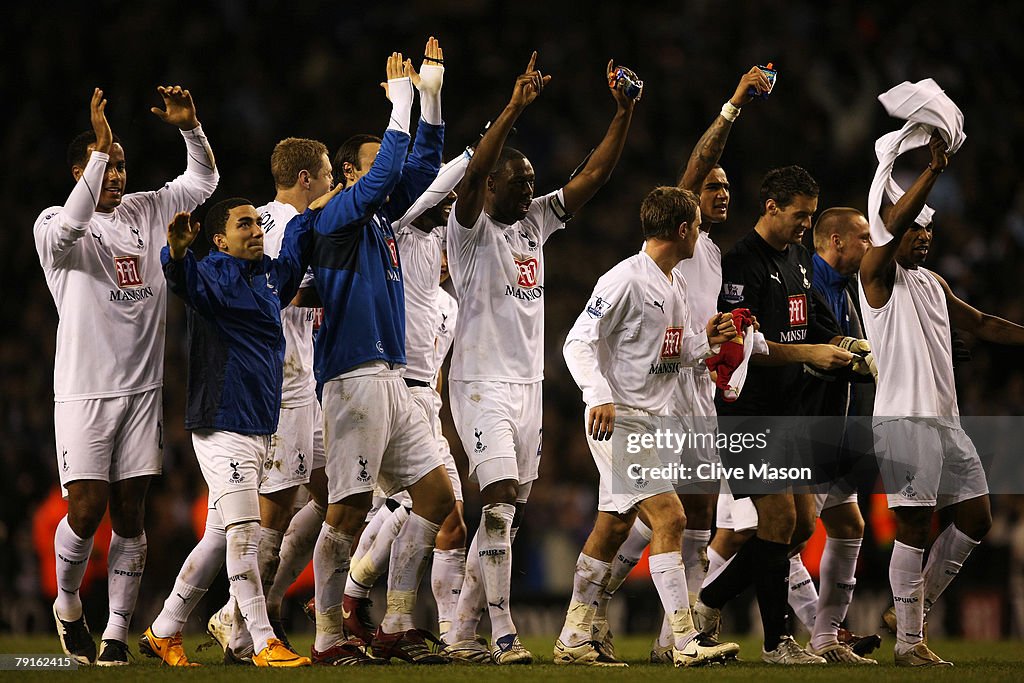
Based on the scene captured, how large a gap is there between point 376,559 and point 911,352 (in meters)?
3.51

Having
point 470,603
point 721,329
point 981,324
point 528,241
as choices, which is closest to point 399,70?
point 528,241

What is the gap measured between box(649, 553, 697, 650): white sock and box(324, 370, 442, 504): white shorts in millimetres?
1353

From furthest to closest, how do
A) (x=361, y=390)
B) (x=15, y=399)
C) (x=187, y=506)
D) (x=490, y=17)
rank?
(x=490, y=17) → (x=15, y=399) → (x=187, y=506) → (x=361, y=390)

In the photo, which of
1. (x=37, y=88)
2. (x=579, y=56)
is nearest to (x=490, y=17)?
(x=579, y=56)

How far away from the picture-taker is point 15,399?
1395cm

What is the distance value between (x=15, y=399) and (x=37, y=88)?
5103 millimetres

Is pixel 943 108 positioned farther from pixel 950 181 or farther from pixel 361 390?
pixel 950 181

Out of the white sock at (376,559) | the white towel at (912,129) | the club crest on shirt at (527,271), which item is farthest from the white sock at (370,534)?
the white towel at (912,129)

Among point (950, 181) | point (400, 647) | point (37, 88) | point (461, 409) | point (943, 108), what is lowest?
point (400, 647)

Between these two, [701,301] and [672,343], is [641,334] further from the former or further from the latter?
[701,301]

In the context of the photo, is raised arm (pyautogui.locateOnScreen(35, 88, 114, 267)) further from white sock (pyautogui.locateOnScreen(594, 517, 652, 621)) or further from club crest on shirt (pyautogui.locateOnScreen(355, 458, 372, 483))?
white sock (pyautogui.locateOnScreen(594, 517, 652, 621))

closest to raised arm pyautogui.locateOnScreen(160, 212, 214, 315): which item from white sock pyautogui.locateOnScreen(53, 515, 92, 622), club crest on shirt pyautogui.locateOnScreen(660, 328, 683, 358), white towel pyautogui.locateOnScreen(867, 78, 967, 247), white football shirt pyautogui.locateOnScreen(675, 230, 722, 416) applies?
white sock pyautogui.locateOnScreen(53, 515, 92, 622)

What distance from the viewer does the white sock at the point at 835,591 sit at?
7840mm

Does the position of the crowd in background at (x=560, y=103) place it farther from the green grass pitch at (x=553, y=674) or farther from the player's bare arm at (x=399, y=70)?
the player's bare arm at (x=399, y=70)
